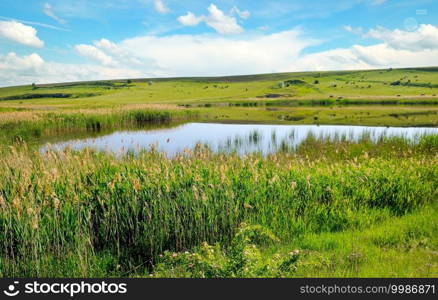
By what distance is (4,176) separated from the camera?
30.5 feet

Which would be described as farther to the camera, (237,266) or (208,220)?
(208,220)

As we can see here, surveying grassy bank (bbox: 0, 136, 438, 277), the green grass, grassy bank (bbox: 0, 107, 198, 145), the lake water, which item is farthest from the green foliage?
the green grass

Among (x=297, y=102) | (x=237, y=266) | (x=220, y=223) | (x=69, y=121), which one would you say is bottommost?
(x=220, y=223)

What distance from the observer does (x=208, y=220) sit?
26.8 ft

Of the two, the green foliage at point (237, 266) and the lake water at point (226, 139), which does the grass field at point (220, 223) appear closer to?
the green foliage at point (237, 266)

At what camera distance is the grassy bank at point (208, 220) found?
618 centimetres

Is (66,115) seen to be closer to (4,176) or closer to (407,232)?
(4,176)

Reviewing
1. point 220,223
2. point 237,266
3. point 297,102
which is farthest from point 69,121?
point 297,102

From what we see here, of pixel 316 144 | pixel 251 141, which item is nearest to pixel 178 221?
pixel 316 144

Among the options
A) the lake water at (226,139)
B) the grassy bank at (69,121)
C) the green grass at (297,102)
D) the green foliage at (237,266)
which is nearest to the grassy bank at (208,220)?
the green foliage at (237,266)

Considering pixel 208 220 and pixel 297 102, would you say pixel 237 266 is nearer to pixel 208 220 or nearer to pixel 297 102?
pixel 208 220

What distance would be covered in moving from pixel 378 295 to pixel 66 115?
37.4 metres

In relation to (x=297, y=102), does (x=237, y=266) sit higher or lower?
lower

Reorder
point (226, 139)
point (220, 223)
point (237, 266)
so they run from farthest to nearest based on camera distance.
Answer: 1. point (226, 139)
2. point (220, 223)
3. point (237, 266)
